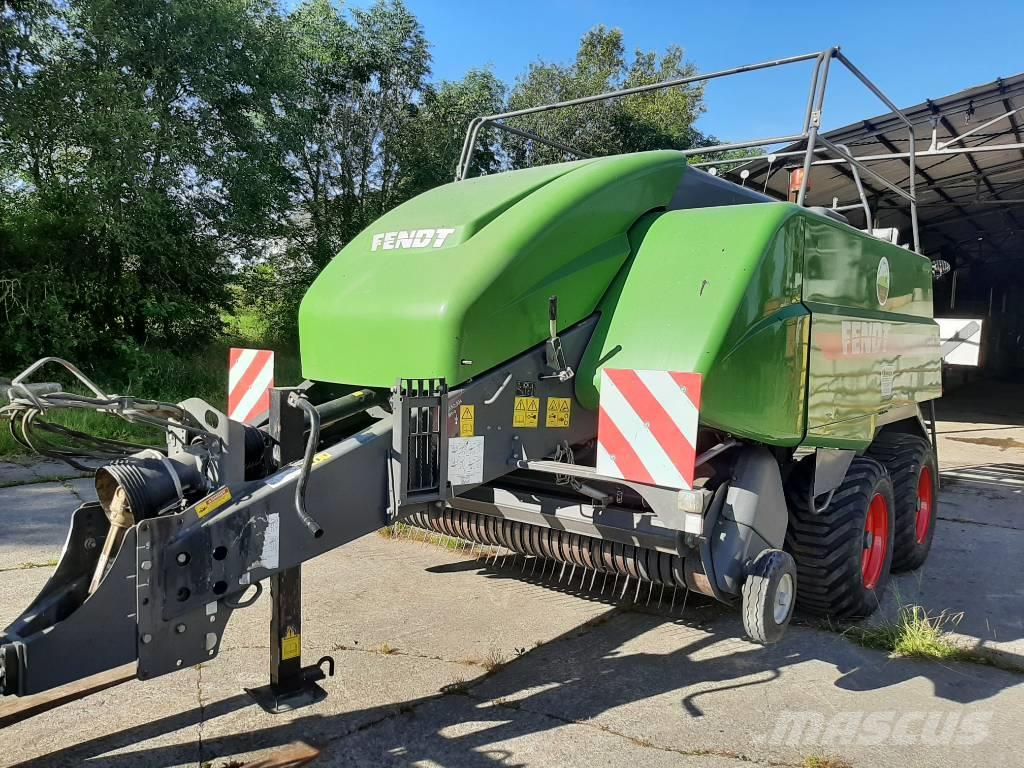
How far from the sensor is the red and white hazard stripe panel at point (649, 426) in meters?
2.57

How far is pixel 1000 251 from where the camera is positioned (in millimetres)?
20781

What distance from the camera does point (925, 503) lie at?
16.9ft

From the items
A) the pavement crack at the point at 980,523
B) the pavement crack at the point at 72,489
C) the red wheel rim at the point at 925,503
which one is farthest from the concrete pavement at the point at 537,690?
the pavement crack at the point at 980,523

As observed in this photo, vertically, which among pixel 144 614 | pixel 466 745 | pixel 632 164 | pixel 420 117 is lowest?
pixel 466 745

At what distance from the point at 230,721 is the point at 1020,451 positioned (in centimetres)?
1078

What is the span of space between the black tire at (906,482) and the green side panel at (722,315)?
1.72m

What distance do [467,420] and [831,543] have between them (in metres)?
1.94

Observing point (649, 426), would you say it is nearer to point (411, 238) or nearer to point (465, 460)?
point (465, 460)

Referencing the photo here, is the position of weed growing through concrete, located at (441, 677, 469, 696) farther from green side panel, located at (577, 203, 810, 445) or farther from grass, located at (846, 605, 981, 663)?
grass, located at (846, 605, 981, 663)

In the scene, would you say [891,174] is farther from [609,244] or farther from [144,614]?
[144,614]

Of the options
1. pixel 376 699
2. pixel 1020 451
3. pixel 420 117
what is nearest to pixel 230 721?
pixel 376 699

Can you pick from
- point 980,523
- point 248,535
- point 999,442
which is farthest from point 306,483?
point 999,442

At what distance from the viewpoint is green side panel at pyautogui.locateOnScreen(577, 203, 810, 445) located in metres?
2.88

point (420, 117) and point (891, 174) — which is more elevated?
point (420, 117)
